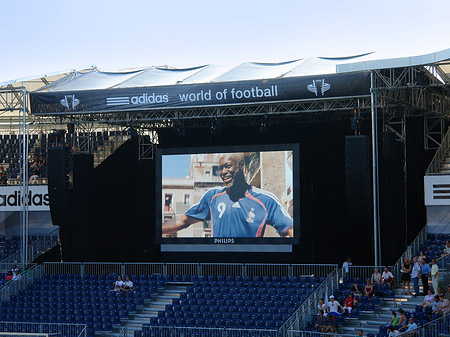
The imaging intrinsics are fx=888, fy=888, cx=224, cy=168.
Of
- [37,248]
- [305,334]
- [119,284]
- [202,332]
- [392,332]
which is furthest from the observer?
[37,248]

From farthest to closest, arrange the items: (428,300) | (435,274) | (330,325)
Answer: (435,274) → (330,325) → (428,300)

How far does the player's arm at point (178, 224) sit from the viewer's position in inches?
1238

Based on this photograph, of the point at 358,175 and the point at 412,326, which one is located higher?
the point at 358,175

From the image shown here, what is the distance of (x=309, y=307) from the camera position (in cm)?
2567

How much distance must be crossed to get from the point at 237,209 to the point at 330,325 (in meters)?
7.62

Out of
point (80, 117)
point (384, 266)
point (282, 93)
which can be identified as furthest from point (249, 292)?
point (80, 117)

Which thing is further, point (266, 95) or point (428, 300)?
point (266, 95)

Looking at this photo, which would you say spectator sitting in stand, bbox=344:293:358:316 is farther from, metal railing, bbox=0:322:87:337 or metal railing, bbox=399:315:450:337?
metal railing, bbox=0:322:87:337

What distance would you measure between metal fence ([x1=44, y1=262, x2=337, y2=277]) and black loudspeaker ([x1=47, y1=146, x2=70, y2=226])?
2.05m

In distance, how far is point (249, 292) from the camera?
91.4 ft

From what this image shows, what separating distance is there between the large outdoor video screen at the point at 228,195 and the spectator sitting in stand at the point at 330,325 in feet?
20.1

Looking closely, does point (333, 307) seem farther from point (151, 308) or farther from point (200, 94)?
point (200, 94)

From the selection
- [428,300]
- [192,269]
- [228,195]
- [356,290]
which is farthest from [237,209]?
[428,300]

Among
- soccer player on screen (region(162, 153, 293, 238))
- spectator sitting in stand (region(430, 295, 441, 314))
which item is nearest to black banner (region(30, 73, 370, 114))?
soccer player on screen (region(162, 153, 293, 238))
